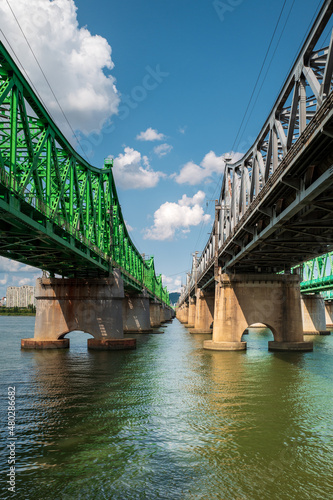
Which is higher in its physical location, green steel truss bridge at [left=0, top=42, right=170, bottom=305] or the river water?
green steel truss bridge at [left=0, top=42, right=170, bottom=305]

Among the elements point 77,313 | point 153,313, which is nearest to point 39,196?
point 77,313

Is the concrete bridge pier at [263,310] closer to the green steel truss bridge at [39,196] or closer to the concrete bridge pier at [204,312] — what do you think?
the green steel truss bridge at [39,196]

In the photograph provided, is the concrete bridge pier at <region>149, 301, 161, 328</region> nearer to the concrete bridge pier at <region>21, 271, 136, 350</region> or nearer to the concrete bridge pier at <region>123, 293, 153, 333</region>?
the concrete bridge pier at <region>123, 293, 153, 333</region>

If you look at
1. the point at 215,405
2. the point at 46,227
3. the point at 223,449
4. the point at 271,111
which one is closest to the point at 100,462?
the point at 223,449

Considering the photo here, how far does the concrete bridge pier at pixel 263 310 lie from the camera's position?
1570 inches

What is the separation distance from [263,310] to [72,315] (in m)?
18.8

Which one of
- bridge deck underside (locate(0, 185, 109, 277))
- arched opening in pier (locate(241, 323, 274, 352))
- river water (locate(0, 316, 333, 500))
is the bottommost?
arched opening in pier (locate(241, 323, 274, 352))

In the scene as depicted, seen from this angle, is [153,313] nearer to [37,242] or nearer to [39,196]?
[37,242]

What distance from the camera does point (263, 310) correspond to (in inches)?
1580

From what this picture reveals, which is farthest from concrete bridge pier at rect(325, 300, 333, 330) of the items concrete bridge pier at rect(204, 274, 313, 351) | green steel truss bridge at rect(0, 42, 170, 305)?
green steel truss bridge at rect(0, 42, 170, 305)

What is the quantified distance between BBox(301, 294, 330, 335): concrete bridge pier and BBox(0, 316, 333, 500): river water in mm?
51332

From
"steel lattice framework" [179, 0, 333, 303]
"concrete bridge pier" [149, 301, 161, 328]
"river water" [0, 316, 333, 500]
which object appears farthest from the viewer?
"concrete bridge pier" [149, 301, 161, 328]

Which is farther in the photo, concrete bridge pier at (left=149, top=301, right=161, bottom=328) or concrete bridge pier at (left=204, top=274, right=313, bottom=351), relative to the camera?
concrete bridge pier at (left=149, top=301, right=161, bottom=328)

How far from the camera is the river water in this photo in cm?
1076
